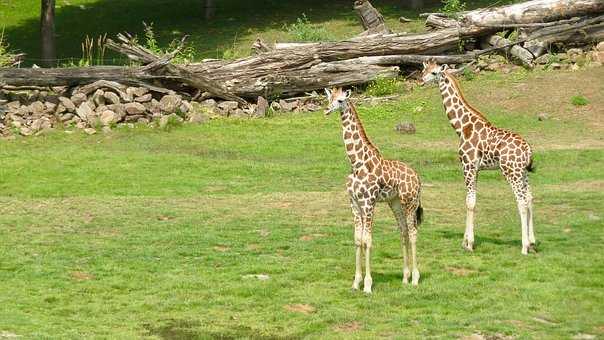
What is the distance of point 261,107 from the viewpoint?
35812 mm

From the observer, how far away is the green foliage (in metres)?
36.8

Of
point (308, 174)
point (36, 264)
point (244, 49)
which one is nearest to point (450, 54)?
point (244, 49)

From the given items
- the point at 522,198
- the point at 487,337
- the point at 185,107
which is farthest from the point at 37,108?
the point at 487,337

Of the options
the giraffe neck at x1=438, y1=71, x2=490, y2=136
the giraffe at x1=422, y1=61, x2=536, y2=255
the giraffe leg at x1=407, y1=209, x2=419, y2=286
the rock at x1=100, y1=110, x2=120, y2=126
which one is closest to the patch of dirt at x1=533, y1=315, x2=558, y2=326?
the giraffe leg at x1=407, y1=209, x2=419, y2=286

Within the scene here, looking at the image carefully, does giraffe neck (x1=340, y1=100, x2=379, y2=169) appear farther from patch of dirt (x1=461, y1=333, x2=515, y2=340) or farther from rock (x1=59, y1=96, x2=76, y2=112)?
rock (x1=59, y1=96, x2=76, y2=112)

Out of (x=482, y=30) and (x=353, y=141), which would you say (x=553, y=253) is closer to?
(x=353, y=141)

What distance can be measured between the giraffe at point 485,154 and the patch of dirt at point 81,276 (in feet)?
22.2

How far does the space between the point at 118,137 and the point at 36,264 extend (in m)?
13.0

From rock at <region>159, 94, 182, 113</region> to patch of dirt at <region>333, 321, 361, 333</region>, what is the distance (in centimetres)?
1891

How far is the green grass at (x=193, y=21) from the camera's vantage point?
154 ft

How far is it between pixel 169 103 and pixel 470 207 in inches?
627

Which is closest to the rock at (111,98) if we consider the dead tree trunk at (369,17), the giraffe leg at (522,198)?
the dead tree trunk at (369,17)

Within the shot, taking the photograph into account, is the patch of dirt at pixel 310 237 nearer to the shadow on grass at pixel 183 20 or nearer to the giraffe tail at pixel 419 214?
the giraffe tail at pixel 419 214

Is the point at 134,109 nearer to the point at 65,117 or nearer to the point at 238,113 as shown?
the point at 65,117
